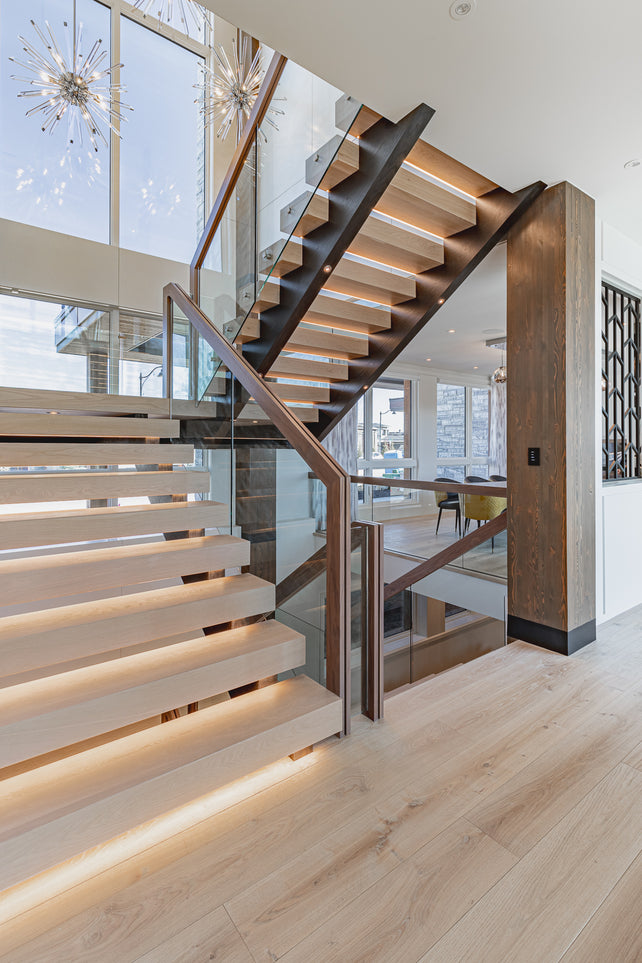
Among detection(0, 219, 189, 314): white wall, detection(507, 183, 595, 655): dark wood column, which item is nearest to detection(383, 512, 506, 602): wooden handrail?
detection(507, 183, 595, 655): dark wood column

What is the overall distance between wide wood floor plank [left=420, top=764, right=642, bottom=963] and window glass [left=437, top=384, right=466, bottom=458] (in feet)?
27.7

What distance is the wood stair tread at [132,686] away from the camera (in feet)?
5.32

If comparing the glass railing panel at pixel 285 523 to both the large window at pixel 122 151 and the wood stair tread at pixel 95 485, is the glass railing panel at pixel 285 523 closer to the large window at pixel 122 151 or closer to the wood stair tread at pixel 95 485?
the wood stair tread at pixel 95 485

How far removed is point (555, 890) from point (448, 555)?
127 inches

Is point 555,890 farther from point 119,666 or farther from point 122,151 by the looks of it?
point 122,151

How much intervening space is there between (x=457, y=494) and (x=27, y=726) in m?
3.84

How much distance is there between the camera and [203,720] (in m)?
1.91

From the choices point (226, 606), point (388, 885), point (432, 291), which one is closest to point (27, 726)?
point (226, 606)

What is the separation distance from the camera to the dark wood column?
3.01 meters

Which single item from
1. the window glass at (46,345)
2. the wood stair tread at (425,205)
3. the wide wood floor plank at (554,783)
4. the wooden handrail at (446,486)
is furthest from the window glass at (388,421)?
the wide wood floor plank at (554,783)

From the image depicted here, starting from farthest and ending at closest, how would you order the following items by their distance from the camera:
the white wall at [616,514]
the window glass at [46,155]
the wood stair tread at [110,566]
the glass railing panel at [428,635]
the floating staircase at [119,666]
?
the window glass at [46,155] < the glass railing panel at [428,635] < the white wall at [616,514] < the wood stair tread at [110,566] < the floating staircase at [119,666]

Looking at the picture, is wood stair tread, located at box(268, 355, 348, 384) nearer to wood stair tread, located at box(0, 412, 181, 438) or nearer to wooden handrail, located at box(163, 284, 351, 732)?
wood stair tread, located at box(0, 412, 181, 438)

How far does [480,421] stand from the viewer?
10.6m

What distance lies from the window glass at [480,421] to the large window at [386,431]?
2.05m
